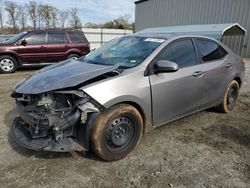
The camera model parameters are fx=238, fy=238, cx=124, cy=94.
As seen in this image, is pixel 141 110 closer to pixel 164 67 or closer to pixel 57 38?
pixel 164 67

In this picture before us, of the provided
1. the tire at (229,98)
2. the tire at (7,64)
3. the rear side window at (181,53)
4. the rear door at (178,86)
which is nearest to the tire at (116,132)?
the rear door at (178,86)

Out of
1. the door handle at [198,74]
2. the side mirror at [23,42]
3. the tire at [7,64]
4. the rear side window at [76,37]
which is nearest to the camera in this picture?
the door handle at [198,74]

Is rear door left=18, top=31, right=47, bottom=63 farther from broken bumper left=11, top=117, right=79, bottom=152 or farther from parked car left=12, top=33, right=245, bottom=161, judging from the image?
broken bumper left=11, top=117, right=79, bottom=152

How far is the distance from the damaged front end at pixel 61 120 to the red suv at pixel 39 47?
7586 mm

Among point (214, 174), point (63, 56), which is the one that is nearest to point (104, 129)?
point (214, 174)

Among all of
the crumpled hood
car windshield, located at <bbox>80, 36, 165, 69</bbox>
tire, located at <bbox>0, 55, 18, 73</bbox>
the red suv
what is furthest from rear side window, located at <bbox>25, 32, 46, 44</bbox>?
the crumpled hood

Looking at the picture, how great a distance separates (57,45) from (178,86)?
8001mm

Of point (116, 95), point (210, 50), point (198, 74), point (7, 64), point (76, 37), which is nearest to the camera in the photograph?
point (116, 95)

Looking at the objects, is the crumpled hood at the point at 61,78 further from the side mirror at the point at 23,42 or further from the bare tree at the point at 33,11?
the bare tree at the point at 33,11

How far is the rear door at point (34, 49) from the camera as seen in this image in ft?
31.9

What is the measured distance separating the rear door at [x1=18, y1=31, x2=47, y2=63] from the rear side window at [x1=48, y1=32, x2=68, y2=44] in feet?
0.83

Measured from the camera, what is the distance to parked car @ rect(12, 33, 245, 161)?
112 inches

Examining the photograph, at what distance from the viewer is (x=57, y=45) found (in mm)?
10406

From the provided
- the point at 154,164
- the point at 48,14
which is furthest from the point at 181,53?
the point at 48,14
